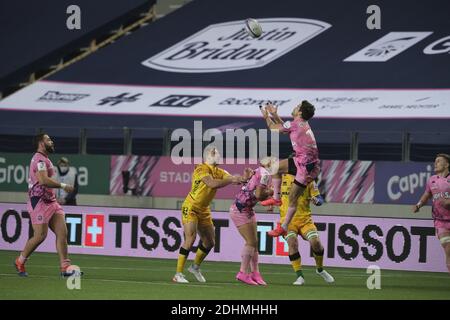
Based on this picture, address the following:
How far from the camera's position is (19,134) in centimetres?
3166

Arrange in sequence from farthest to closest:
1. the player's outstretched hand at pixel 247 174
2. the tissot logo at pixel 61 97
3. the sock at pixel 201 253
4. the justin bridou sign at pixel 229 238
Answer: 1. the tissot logo at pixel 61 97
2. the justin bridou sign at pixel 229 238
3. the sock at pixel 201 253
4. the player's outstretched hand at pixel 247 174

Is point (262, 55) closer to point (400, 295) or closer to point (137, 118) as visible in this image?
point (137, 118)

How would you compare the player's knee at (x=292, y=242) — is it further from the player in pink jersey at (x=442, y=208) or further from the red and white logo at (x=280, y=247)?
the red and white logo at (x=280, y=247)

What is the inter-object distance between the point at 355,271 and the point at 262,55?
13.0m

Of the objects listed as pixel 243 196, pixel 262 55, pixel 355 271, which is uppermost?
pixel 262 55

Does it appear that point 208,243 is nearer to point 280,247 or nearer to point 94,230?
point 280,247

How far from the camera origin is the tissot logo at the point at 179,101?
32062 millimetres

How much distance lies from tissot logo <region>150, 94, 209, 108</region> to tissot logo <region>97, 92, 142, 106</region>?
2.65ft

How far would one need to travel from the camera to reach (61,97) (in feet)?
110

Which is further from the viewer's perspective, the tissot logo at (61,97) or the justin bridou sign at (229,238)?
the tissot logo at (61,97)

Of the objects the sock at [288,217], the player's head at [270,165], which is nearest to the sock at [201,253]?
the sock at [288,217]

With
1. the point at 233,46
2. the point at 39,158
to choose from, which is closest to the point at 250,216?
the point at 39,158

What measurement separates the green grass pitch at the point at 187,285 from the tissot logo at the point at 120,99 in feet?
32.7

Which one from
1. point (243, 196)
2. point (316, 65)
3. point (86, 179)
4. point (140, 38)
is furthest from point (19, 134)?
point (243, 196)
